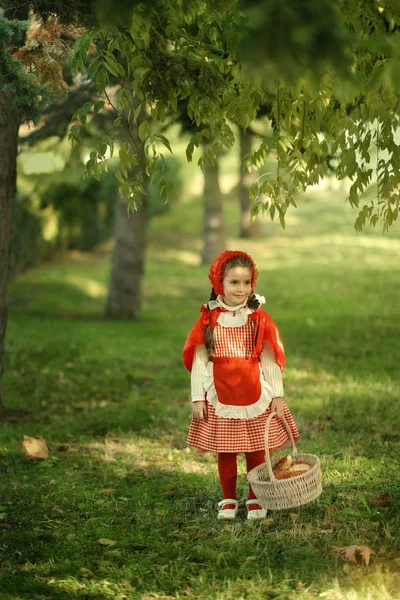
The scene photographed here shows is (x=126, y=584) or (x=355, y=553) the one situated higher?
(x=355, y=553)

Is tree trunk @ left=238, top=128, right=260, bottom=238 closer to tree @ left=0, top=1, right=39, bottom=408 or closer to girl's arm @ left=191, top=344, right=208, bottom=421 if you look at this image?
tree @ left=0, top=1, right=39, bottom=408

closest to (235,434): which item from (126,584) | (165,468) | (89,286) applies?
(126,584)

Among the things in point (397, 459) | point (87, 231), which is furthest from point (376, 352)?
point (87, 231)

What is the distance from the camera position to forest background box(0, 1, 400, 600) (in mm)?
3994

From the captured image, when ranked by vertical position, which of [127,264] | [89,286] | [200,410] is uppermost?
[127,264]

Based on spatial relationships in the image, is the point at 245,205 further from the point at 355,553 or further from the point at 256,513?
the point at 355,553

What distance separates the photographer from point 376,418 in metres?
6.94

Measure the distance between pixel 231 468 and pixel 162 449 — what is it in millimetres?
1710

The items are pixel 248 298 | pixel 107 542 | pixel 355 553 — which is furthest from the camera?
pixel 248 298

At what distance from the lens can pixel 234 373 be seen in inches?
184

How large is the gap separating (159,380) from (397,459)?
381cm

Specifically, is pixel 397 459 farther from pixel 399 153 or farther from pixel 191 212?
pixel 191 212

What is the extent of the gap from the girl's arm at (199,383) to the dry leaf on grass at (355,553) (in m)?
1.08

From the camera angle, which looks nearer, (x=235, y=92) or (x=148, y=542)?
(x=148, y=542)
